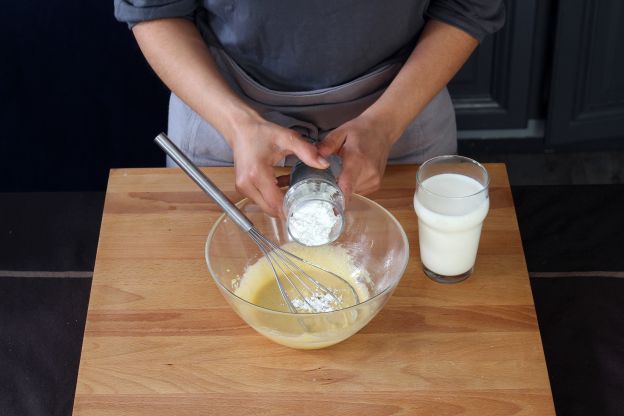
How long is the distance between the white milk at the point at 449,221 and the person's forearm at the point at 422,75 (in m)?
0.18

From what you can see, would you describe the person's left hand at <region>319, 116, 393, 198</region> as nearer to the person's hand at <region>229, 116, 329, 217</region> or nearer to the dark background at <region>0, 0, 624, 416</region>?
the person's hand at <region>229, 116, 329, 217</region>

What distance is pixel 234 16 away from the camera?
3.82 feet

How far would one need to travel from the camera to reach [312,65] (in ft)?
3.93

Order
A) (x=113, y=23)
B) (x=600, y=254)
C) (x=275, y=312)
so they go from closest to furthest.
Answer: (x=275, y=312) → (x=600, y=254) → (x=113, y=23)

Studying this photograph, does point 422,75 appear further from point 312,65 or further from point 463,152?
point 463,152

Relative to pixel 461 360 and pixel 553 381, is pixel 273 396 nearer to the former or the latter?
pixel 461 360

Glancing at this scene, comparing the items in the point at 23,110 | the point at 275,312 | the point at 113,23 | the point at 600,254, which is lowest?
the point at 600,254

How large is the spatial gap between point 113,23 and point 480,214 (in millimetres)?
1009

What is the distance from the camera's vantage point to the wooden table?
85cm

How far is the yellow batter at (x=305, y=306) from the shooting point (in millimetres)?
841

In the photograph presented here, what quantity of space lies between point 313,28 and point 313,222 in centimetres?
38

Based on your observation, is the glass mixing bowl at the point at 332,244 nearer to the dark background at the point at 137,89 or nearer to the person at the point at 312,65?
the person at the point at 312,65

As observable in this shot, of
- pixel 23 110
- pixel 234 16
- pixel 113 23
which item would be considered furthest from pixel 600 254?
pixel 23 110

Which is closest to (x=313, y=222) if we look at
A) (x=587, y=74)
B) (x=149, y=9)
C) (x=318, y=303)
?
(x=318, y=303)
